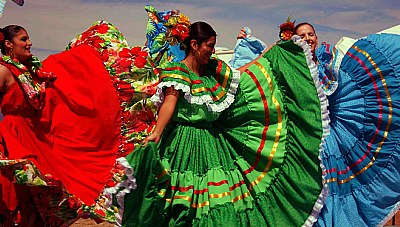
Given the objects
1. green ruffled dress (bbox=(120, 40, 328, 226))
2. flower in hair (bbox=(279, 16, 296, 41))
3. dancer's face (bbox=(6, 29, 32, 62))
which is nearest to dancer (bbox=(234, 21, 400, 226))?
flower in hair (bbox=(279, 16, 296, 41))

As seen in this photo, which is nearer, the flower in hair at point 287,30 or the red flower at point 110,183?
the flower in hair at point 287,30

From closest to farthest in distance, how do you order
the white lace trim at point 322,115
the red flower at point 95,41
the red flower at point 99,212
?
the white lace trim at point 322,115 < the red flower at point 99,212 < the red flower at point 95,41

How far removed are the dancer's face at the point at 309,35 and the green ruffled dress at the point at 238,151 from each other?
13.6 inches

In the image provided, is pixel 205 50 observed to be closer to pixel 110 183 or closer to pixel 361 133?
pixel 361 133

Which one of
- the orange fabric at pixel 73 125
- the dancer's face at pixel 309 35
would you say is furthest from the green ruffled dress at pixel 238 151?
the orange fabric at pixel 73 125

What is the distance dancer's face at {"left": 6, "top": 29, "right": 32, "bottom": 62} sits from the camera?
184 inches

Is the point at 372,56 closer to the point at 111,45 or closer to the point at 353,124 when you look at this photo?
the point at 353,124

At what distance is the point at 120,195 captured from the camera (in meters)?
3.68

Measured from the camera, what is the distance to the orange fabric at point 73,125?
466cm

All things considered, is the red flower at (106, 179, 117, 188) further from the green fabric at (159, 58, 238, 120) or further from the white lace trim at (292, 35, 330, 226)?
the white lace trim at (292, 35, 330, 226)

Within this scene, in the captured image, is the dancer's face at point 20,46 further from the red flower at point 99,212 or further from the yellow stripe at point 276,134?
the yellow stripe at point 276,134

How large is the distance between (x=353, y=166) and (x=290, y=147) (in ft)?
2.10

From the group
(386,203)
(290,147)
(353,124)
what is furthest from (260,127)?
(386,203)

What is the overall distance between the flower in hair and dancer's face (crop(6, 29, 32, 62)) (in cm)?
168
